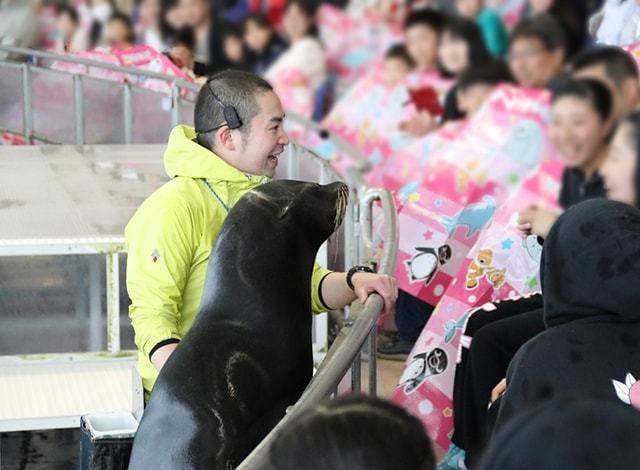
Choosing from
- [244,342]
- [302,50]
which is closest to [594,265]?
[244,342]

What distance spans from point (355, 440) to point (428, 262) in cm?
283

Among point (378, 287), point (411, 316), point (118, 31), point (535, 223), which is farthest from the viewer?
point (118, 31)

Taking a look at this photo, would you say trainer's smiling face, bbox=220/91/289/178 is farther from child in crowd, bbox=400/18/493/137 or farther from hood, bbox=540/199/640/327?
child in crowd, bbox=400/18/493/137

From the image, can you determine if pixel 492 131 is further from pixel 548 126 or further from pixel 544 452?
pixel 544 452

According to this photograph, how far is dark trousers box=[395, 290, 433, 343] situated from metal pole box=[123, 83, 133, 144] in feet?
4.99

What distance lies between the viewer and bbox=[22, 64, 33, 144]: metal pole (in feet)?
17.2

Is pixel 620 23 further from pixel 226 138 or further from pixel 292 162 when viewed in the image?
pixel 226 138

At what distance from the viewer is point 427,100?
7.16 meters

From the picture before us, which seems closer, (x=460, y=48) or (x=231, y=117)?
(x=231, y=117)

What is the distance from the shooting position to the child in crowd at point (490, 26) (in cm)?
716

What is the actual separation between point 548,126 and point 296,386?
311 centimetres

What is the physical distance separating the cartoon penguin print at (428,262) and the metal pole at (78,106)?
5.83ft

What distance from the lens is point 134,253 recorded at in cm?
250

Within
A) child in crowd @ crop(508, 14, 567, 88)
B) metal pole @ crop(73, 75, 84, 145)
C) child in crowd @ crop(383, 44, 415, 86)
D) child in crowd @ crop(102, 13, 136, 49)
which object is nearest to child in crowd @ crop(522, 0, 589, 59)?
child in crowd @ crop(508, 14, 567, 88)
